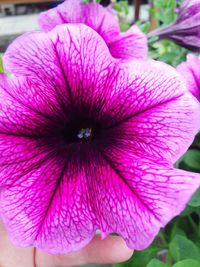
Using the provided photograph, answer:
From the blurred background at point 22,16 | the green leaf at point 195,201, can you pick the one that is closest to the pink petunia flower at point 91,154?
the green leaf at point 195,201

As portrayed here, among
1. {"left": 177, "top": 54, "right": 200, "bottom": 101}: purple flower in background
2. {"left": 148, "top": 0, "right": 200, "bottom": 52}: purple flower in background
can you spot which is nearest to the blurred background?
{"left": 148, "top": 0, "right": 200, "bottom": 52}: purple flower in background

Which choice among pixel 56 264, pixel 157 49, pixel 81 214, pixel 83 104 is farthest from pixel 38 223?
pixel 157 49

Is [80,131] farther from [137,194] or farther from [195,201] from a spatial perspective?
[195,201]

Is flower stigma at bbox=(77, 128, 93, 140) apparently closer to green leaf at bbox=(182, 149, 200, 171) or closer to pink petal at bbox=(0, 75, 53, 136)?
pink petal at bbox=(0, 75, 53, 136)

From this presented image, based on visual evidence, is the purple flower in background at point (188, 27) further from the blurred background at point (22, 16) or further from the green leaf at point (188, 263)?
the blurred background at point (22, 16)

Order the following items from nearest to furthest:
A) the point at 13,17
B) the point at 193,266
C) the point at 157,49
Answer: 1. the point at 193,266
2. the point at 157,49
3. the point at 13,17

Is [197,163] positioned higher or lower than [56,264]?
higher

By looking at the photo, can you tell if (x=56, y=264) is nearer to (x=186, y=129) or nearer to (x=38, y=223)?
(x=38, y=223)
